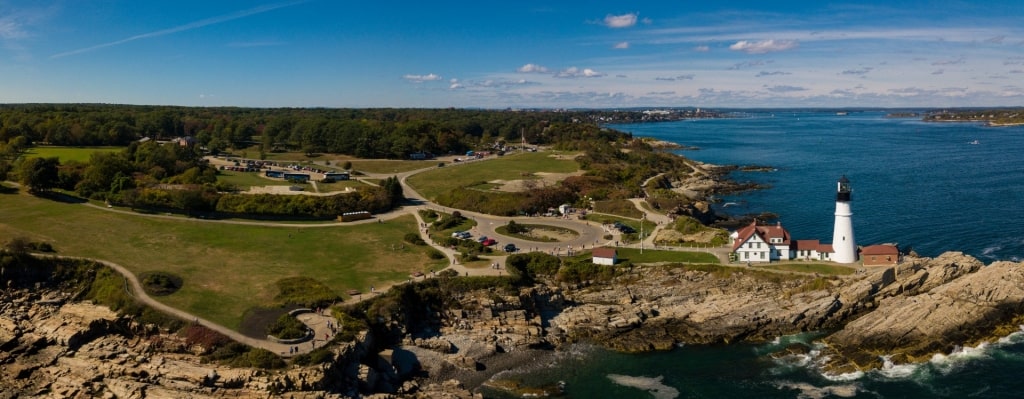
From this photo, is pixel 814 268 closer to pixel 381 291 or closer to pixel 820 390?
pixel 820 390

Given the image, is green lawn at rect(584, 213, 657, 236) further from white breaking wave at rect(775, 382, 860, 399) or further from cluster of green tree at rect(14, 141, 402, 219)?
white breaking wave at rect(775, 382, 860, 399)

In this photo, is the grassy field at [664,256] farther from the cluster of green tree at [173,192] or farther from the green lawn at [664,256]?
the cluster of green tree at [173,192]

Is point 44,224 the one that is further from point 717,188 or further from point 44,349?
point 717,188

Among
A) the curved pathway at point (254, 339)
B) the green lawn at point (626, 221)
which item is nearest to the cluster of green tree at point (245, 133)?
the green lawn at point (626, 221)

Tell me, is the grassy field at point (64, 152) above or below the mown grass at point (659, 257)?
above

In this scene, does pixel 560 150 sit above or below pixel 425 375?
above

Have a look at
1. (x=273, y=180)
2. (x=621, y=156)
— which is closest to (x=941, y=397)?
(x=273, y=180)
